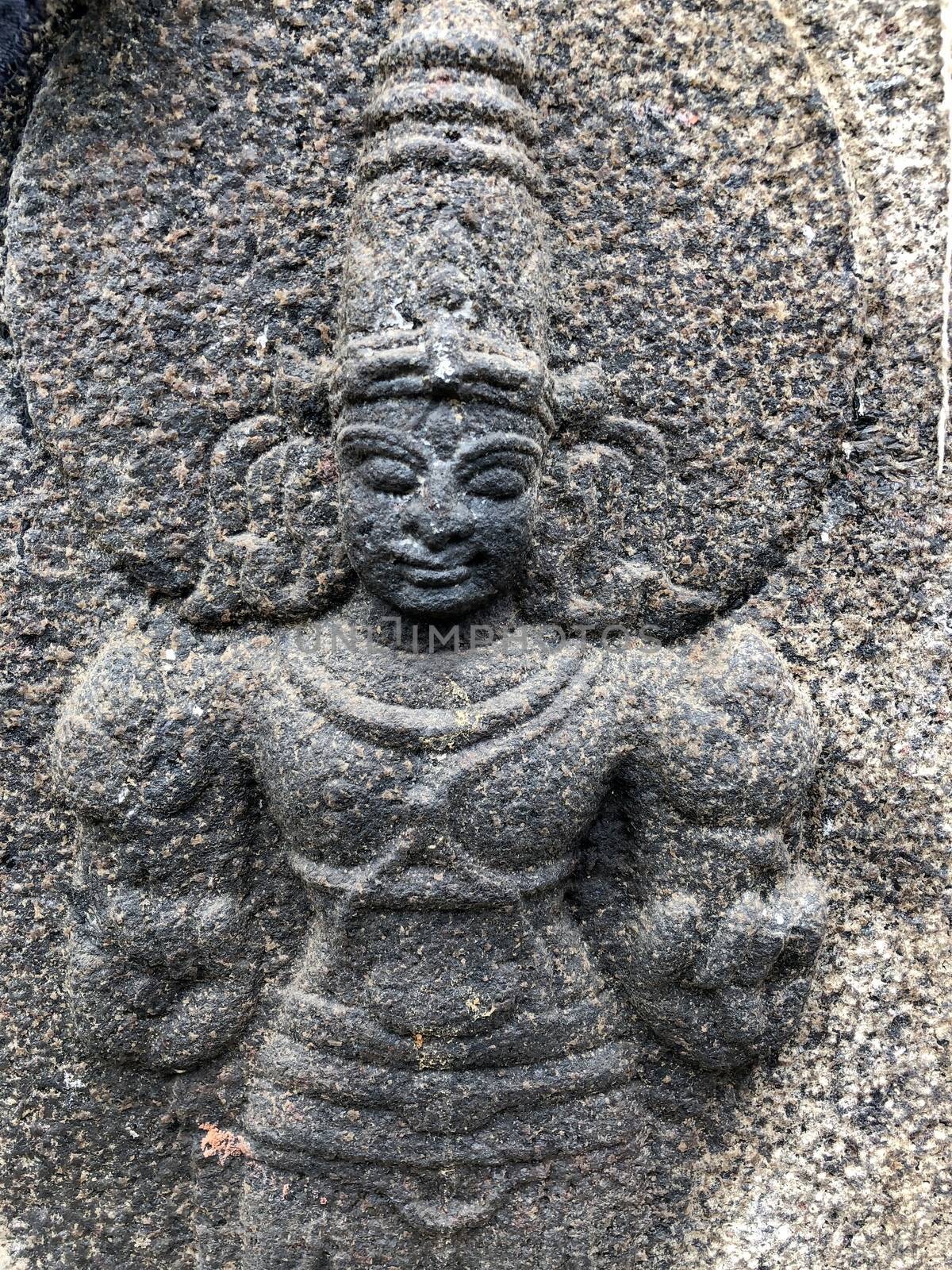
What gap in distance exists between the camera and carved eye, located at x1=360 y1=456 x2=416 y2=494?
1261mm

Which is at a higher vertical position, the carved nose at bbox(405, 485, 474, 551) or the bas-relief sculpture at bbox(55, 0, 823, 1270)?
the carved nose at bbox(405, 485, 474, 551)

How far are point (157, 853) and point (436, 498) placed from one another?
69cm

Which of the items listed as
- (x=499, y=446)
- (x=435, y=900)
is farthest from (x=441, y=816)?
(x=499, y=446)

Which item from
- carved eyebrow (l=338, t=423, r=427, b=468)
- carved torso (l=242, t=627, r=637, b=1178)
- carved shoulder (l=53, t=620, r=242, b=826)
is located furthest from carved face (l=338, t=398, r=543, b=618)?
carved shoulder (l=53, t=620, r=242, b=826)

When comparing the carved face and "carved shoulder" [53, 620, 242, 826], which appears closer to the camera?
the carved face

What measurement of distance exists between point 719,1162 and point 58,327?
174cm

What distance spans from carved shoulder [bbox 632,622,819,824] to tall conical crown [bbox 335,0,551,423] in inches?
19.1

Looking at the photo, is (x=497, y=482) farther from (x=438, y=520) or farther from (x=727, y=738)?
(x=727, y=738)

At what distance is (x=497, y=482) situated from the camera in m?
1.27

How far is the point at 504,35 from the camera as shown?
1.27 meters

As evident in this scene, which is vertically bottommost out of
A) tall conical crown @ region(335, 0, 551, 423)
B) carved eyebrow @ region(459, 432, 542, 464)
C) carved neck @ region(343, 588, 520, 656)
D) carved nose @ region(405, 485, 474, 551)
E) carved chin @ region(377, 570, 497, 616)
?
carved neck @ region(343, 588, 520, 656)

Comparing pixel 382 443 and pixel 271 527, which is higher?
pixel 382 443

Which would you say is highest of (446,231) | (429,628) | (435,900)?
(446,231)

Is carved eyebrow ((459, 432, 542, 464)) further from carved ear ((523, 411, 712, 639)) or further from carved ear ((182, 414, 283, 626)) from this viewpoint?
carved ear ((182, 414, 283, 626))
